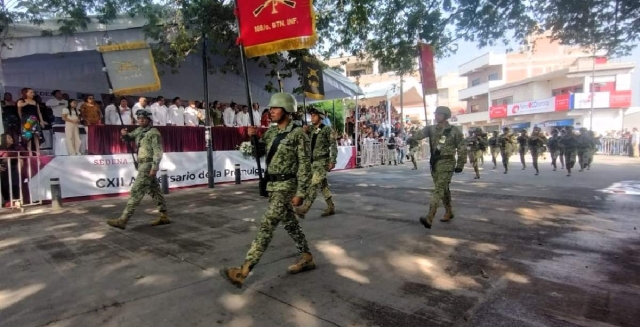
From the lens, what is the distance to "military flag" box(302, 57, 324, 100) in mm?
10641

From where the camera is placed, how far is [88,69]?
13.6m

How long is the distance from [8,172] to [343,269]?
25.9 ft

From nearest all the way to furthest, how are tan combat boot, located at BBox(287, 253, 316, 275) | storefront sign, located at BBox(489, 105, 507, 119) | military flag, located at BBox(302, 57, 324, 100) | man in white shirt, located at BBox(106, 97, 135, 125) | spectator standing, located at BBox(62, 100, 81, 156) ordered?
tan combat boot, located at BBox(287, 253, 316, 275), spectator standing, located at BBox(62, 100, 81, 156), military flag, located at BBox(302, 57, 324, 100), man in white shirt, located at BBox(106, 97, 135, 125), storefront sign, located at BBox(489, 105, 507, 119)

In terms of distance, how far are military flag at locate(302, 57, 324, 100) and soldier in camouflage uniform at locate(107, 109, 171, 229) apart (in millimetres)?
4683

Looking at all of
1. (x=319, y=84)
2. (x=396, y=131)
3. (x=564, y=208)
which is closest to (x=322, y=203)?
(x=319, y=84)

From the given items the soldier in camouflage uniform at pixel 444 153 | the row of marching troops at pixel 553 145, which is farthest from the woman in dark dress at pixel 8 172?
the row of marching troops at pixel 553 145

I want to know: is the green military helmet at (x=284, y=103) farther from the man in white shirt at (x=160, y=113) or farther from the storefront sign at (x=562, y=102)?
the storefront sign at (x=562, y=102)

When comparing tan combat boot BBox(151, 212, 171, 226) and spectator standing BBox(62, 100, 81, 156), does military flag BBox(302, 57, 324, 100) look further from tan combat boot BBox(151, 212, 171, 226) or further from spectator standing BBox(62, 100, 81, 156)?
spectator standing BBox(62, 100, 81, 156)

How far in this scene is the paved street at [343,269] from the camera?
334 centimetres

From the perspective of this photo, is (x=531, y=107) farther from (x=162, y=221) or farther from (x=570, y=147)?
(x=162, y=221)

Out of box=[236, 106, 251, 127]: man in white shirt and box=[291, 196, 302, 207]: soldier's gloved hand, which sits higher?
box=[236, 106, 251, 127]: man in white shirt

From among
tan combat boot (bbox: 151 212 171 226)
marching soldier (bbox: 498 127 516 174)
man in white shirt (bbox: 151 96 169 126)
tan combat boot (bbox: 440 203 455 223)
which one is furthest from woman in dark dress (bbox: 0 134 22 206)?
marching soldier (bbox: 498 127 516 174)

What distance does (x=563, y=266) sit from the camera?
4.48m

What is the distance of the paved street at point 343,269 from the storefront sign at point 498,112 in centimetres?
4597
